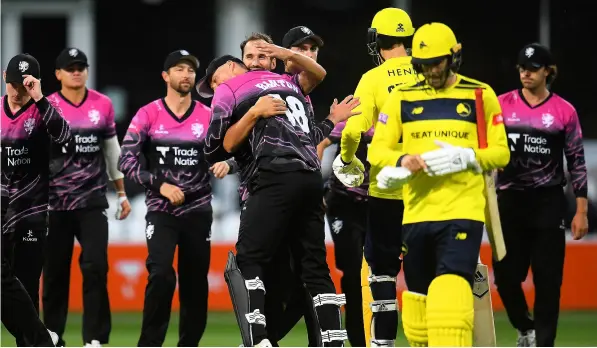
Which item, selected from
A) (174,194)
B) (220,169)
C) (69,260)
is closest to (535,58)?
(220,169)

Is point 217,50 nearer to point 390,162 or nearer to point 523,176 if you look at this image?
point 523,176

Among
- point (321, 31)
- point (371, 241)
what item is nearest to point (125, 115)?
point (321, 31)

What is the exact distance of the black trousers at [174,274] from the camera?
11.0 metres

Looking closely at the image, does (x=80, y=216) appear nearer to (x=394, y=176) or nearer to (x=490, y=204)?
(x=394, y=176)

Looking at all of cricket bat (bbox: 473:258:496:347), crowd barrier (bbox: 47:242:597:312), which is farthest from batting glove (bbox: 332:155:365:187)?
crowd barrier (bbox: 47:242:597:312)

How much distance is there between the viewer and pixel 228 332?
13711 mm

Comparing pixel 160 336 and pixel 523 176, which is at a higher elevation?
pixel 523 176

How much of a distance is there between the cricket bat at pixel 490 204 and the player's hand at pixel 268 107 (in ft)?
4.14

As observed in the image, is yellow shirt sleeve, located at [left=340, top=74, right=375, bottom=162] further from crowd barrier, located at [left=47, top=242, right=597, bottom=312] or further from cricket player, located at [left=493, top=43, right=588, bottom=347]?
crowd barrier, located at [left=47, top=242, right=597, bottom=312]

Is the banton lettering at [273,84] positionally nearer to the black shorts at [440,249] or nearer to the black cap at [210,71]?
the black cap at [210,71]

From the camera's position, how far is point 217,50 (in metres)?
23.8

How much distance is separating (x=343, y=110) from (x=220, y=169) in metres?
2.11

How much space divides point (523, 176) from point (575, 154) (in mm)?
460

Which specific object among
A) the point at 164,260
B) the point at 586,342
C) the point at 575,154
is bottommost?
the point at 586,342
